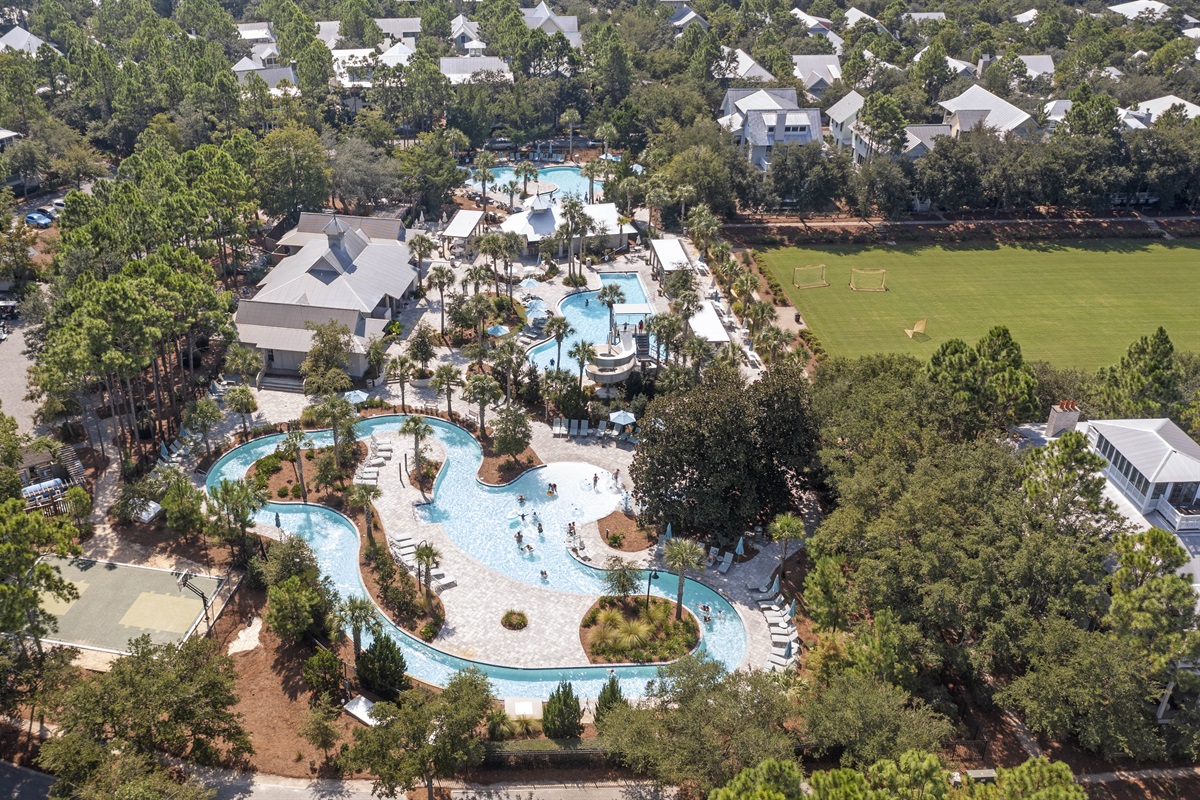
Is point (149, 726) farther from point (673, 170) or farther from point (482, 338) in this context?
point (673, 170)

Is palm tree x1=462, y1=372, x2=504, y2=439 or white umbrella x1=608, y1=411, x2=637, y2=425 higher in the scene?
palm tree x1=462, y1=372, x2=504, y2=439

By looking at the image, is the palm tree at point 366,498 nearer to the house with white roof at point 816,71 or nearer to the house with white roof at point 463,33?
the house with white roof at point 816,71

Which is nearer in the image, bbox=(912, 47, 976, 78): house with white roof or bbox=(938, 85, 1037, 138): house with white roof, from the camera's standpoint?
bbox=(938, 85, 1037, 138): house with white roof

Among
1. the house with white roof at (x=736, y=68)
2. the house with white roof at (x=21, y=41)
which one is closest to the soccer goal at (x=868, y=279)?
the house with white roof at (x=736, y=68)

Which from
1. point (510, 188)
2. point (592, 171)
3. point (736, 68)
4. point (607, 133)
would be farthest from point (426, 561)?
point (736, 68)

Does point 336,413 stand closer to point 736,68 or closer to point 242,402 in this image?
point 242,402

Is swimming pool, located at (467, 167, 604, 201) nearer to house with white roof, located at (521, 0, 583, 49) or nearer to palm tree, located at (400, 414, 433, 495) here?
house with white roof, located at (521, 0, 583, 49)

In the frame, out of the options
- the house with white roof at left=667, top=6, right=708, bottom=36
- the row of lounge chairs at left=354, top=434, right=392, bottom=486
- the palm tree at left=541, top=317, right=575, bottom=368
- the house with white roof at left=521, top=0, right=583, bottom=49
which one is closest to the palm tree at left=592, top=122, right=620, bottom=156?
the house with white roof at left=521, top=0, right=583, bottom=49
